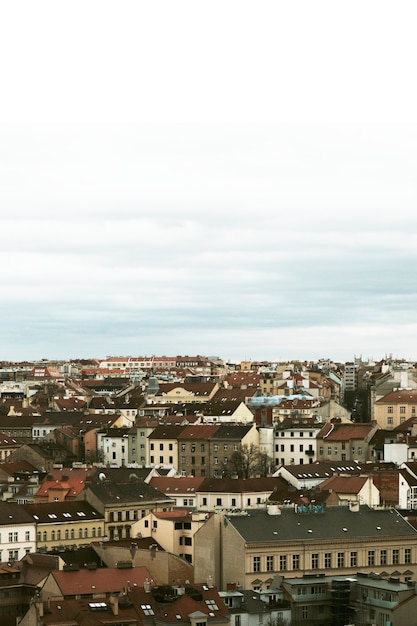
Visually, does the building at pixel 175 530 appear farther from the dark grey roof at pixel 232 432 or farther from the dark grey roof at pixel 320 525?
the dark grey roof at pixel 232 432

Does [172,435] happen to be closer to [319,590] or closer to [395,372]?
[395,372]

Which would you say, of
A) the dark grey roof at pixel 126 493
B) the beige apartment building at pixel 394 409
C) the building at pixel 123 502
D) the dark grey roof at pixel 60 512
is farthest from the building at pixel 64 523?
the beige apartment building at pixel 394 409

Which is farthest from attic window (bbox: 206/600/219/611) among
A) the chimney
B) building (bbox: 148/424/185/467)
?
building (bbox: 148/424/185/467)

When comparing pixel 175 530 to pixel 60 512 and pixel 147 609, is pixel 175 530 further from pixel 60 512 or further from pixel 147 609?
pixel 147 609

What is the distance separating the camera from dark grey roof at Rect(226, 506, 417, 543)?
62469mm

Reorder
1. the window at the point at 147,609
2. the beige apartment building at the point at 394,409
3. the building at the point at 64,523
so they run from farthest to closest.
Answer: the beige apartment building at the point at 394,409 < the building at the point at 64,523 < the window at the point at 147,609

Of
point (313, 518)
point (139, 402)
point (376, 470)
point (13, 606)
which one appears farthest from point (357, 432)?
point (13, 606)

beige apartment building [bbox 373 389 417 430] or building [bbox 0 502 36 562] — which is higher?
beige apartment building [bbox 373 389 417 430]

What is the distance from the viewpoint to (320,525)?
64.2 m

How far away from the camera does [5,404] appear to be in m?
153

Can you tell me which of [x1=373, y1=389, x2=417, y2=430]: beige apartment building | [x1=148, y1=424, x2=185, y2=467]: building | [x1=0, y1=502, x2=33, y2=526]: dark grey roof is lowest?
[x1=0, y1=502, x2=33, y2=526]: dark grey roof

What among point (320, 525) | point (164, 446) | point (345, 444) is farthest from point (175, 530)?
point (345, 444)

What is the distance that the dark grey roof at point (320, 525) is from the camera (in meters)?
62.5

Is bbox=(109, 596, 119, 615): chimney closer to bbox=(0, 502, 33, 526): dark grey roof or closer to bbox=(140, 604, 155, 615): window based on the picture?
bbox=(140, 604, 155, 615): window
